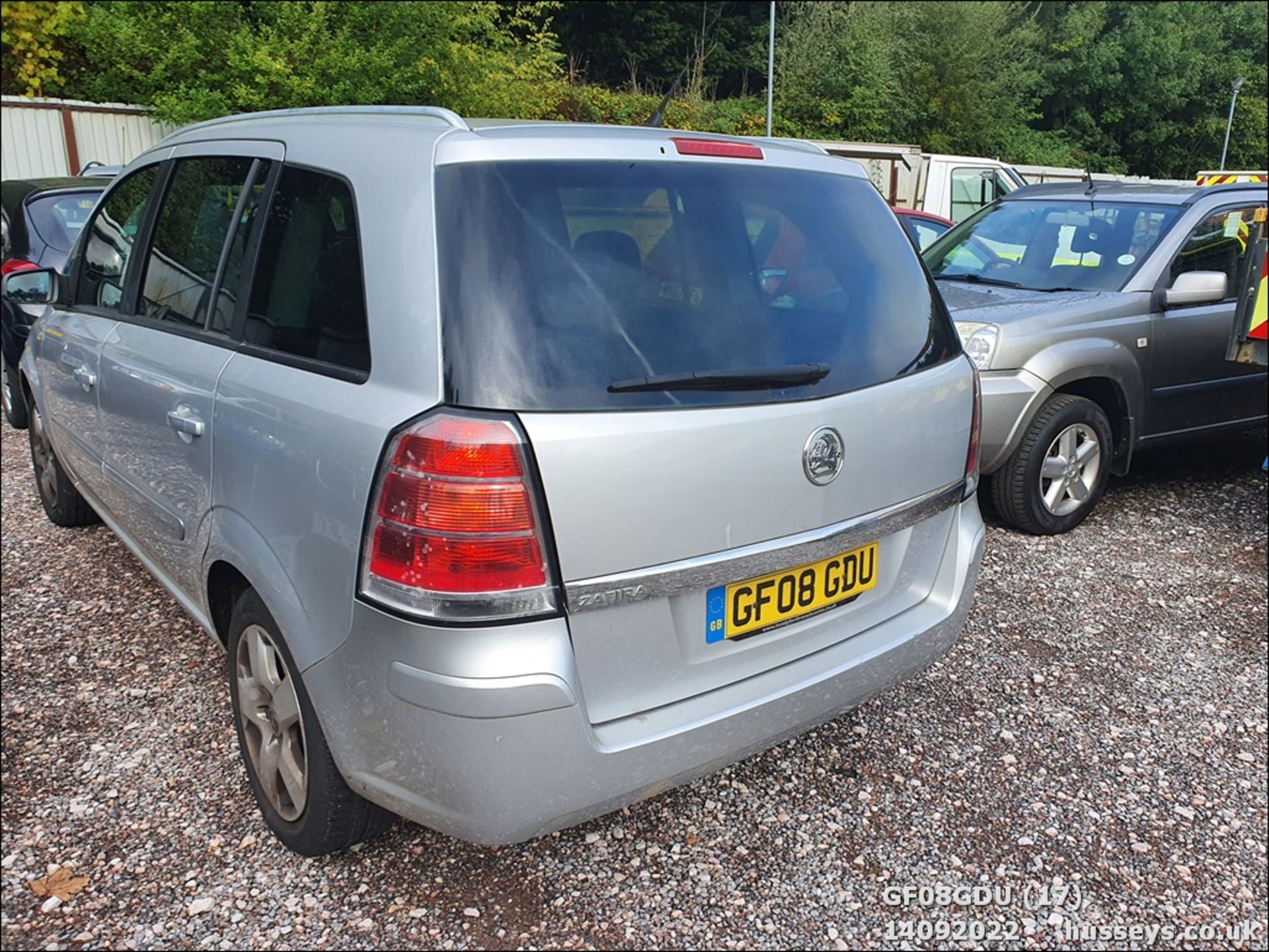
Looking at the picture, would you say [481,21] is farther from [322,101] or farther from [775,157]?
[775,157]

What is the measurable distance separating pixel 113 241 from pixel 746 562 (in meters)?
2.77

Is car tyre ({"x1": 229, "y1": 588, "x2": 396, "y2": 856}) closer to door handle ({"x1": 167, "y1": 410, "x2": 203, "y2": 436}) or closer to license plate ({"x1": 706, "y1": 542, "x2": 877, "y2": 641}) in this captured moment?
door handle ({"x1": 167, "y1": 410, "x2": 203, "y2": 436})

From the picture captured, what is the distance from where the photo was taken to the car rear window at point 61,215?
6.73 meters

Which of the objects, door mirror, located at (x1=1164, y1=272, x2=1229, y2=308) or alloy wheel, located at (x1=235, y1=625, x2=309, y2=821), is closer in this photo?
alloy wheel, located at (x1=235, y1=625, x2=309, y2=821)

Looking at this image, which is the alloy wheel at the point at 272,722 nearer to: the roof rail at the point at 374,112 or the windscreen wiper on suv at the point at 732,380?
the windscreen wiper on suv at the point at 732,380

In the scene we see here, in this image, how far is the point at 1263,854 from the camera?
A: 267cm

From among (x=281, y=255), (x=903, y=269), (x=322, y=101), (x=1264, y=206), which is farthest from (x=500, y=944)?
(x=322, y=101)

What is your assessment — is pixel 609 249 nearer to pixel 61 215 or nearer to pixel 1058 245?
pixel 1058 245

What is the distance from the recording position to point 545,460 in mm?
1876

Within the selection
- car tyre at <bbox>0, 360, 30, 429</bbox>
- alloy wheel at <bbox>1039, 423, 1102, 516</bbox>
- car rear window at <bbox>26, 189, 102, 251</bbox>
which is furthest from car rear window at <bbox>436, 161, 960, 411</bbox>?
car rear window at <bbox>26, 189, 102, 251</bbox>

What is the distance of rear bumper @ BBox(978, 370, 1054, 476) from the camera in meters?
4.72

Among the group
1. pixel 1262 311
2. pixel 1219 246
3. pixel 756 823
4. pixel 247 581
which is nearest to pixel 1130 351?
pixel 1262 311

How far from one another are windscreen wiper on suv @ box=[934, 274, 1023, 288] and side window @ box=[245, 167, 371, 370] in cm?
404

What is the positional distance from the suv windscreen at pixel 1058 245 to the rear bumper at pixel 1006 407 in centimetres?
93
